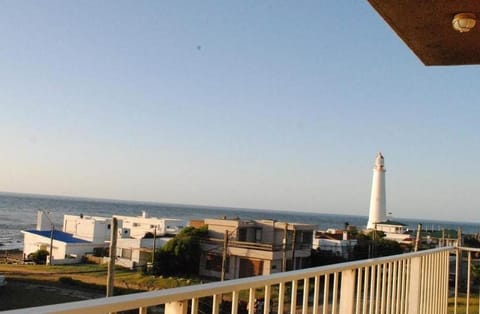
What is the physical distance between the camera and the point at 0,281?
1789 cm

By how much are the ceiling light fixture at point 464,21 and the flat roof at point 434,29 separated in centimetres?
3

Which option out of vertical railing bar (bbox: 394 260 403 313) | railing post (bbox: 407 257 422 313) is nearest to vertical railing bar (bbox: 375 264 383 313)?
vertical railing bar (bbox: 394 260 403 313)

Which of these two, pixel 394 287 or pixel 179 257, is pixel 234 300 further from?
pixel 179 257

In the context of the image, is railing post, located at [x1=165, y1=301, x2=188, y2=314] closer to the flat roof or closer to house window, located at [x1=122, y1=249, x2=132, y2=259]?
the flat roof

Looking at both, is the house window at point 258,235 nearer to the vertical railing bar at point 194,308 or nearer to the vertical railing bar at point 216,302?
the vertical railing bar at point 216,302

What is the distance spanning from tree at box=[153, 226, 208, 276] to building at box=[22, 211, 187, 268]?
1061 millimetres

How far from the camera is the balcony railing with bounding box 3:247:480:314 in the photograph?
4.05ft

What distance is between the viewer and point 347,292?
2393mm

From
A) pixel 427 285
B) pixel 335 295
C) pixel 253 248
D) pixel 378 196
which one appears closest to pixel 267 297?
pixel 335 295

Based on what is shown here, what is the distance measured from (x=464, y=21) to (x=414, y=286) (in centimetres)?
168

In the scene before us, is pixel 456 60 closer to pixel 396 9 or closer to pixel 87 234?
pixel 396 9

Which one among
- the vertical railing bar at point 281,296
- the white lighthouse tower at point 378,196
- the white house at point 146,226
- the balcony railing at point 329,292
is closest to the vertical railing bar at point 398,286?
the balcony railing at point 329,292

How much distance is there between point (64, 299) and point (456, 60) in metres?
16.7

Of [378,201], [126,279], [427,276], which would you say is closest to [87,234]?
[126,279]
